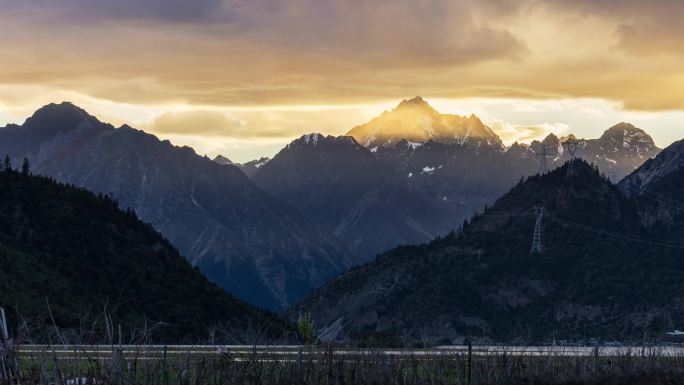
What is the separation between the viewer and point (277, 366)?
73.6 meters

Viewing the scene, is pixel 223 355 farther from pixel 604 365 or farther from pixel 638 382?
pixel 604 365

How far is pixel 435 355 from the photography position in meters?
91.4

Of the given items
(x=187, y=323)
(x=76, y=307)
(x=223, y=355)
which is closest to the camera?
(x=223, y=355)

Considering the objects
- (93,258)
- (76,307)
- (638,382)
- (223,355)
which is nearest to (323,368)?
(223,355)

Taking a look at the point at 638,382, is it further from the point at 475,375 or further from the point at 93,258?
the point at 93,258

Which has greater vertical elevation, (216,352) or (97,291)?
(216,352)

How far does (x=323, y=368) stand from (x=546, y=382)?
1443 centimetres

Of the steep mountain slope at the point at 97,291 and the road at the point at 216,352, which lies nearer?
the road at the point at 216,352

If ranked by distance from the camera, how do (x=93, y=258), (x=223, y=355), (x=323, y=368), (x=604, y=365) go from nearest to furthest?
(x=223, y=355) → (x=323, y=368) → (x=604, y=365) → (x=93, y=258)

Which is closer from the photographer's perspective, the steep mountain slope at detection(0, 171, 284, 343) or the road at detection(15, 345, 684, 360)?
the road at detection(15, 345, 684, 360)

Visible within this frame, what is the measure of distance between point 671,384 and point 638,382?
7.43 ft

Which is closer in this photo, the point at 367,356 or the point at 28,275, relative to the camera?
the point at 367,356

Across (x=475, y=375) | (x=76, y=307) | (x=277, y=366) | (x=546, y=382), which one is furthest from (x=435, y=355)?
(x=76, y=307)

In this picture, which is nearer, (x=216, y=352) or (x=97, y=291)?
(x=216, y=352)
